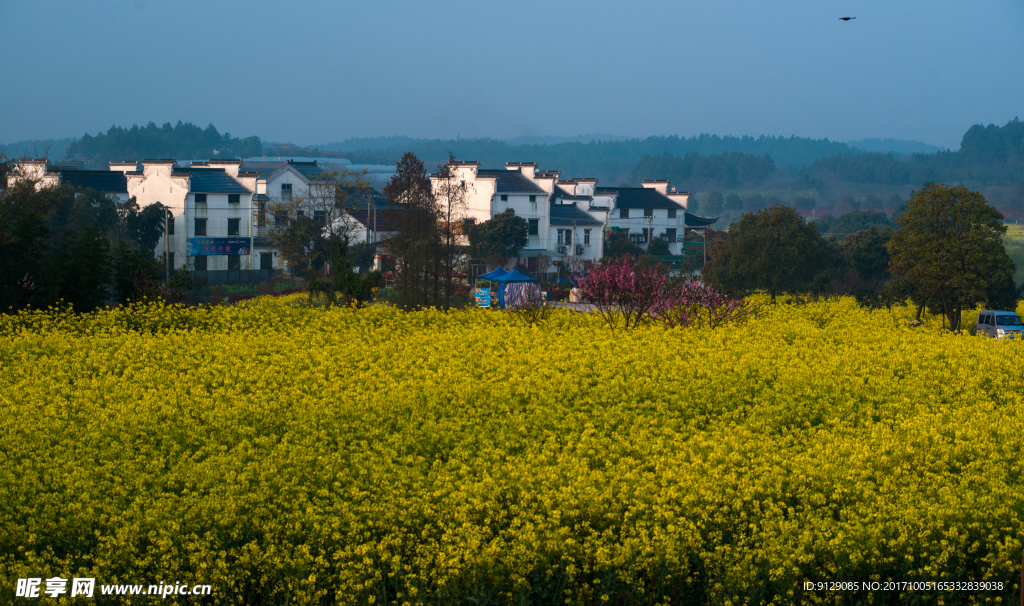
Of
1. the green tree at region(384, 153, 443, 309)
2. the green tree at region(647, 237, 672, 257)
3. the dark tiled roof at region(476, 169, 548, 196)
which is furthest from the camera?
the green tree at region(647, 237, 672, 257)

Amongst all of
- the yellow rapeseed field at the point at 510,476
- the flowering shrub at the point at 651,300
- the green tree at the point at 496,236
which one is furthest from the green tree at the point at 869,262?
the yellow rapeseed field at the point at 510,476

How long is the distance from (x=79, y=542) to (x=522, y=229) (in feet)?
164

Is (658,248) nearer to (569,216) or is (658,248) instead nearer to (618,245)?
(618,245)

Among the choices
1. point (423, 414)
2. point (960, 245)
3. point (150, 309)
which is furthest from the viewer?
point (960, 245)

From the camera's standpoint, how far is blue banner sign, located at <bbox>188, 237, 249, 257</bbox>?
50094 mm

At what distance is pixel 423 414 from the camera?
1020 cm

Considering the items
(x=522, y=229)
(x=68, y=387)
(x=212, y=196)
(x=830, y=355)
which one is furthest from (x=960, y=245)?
(x=212, y=196)

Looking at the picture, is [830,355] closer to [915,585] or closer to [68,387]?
[915,585]

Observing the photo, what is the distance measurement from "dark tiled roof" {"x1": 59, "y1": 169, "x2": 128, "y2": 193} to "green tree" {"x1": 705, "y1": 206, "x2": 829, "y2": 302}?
37.4m

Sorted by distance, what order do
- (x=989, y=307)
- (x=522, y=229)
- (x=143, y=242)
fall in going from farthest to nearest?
(x=522, y=229), (x=143, y=242), (x=989, y=307)

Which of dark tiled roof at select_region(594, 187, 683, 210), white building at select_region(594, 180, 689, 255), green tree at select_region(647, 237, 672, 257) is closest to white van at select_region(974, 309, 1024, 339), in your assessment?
green tree at select_region(647, 237, 672, 257)

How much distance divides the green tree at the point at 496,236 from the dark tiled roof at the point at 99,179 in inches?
852

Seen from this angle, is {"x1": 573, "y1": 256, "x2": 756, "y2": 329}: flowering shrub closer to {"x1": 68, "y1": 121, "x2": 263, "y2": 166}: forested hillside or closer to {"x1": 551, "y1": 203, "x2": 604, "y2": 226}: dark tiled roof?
{"x1": 551, "y1": 203, "x2": 604, "y2": 226}: dark tiled roof

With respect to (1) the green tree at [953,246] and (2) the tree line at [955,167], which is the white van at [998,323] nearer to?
(1) the green tree at [953,246]
